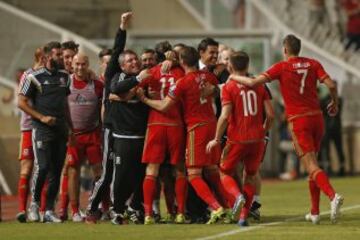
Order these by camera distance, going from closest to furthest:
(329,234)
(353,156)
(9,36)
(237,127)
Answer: (329,234) → (237,127) → (9,36) → (353,156)

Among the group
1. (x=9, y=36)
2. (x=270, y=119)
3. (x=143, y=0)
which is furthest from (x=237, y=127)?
(x=143, y=0)

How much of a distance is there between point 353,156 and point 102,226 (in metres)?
15.3

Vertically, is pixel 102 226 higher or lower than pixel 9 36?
lower

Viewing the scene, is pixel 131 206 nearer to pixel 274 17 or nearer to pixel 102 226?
pixel 102 226

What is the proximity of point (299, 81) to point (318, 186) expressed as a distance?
1252 millimetres

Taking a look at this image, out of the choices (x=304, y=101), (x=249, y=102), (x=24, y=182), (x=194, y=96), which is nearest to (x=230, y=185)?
(x=249, y=102)

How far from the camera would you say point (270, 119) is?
56.7 ft

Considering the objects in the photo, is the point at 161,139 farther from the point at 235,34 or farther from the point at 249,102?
the point at 235,34

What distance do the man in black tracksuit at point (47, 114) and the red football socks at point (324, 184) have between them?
352 centimetres

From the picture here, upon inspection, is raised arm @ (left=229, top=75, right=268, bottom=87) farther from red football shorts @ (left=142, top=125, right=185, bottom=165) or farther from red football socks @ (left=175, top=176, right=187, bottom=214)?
red football socks @ (left=175, top=176, right=187, bottom=214)

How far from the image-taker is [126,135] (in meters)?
17.6

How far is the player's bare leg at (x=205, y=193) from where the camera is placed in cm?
1709

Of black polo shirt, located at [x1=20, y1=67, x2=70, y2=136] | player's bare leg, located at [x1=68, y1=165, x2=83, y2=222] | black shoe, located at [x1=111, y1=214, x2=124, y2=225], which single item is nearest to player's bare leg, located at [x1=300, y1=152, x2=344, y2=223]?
black shoe, located at [x1=111, y1=214, x2=124, y2=225]

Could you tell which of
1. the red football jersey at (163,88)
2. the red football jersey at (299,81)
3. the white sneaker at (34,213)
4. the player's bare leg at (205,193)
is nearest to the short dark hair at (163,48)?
the red football jersey at (163,88)
